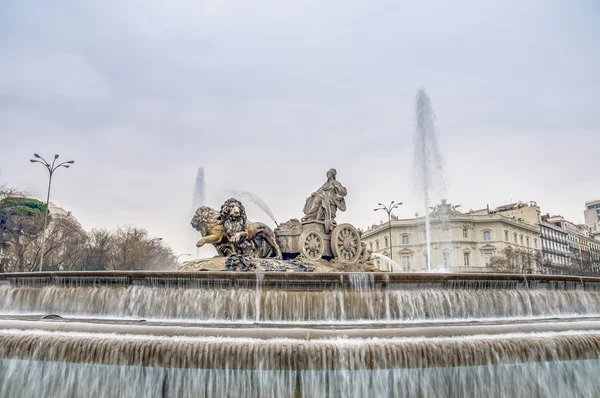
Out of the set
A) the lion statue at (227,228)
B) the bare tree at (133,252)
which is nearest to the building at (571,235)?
the bare tree at (133,252)

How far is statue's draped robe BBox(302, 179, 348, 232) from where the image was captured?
1599cm

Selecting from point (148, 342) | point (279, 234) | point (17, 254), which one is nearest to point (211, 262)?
point (279, 234)

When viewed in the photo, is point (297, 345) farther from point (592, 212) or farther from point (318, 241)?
point (592, 212)

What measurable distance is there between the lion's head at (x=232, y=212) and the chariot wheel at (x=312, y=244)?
8.83 feet

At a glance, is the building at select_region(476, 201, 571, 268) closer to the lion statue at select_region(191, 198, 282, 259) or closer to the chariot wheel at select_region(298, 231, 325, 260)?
the chariot wheel at select_region(298, 231, 325, 260)

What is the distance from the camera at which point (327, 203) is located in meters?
16.1

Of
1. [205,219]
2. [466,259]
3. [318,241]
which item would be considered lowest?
[318,241]

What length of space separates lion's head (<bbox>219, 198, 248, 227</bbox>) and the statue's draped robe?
3.57 metres

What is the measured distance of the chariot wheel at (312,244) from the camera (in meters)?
15.0

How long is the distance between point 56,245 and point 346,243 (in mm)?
33023

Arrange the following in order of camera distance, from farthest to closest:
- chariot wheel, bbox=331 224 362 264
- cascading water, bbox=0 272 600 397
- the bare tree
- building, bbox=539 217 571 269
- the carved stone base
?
1. building, bbox=539 217 571 269
2. the bare tree
3. chariot wheel, bbox=331 224 362 264
4. the carved stone base
5. cascading water, bbox=0 272 600 397

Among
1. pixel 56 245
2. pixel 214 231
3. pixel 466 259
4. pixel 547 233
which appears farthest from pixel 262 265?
pixel 547 233

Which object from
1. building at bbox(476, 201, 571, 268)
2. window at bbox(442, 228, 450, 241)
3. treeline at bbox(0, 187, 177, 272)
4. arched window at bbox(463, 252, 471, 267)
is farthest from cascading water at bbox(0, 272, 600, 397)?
building at bbox(476, 201, 571, 268)

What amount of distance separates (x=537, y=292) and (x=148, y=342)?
808cm
